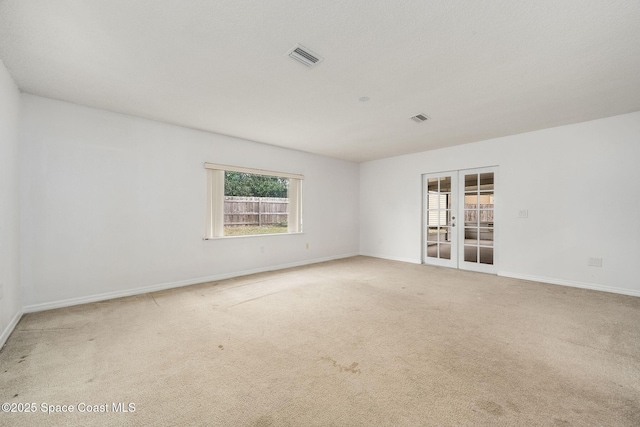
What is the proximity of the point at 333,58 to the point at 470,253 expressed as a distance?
4.71m

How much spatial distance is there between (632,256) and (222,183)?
6.01 m

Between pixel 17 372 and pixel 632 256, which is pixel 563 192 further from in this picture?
pixel 17 372

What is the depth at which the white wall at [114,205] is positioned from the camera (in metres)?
2.99

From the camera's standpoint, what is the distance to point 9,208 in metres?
2.52

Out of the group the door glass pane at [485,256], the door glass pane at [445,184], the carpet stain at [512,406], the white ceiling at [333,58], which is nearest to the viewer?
the carpet stain at [512,406]

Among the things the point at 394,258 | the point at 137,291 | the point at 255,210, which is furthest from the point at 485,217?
the point at 137,291

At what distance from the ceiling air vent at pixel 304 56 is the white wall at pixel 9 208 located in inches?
102

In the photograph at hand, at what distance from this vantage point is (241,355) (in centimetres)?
207

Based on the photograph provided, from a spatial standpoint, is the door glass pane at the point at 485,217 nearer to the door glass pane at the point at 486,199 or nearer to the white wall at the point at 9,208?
the door glass pane at the point at 486,199

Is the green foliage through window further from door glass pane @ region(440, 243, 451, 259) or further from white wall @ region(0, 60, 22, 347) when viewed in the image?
door glass pane @ region(440, 243, 451, 259)

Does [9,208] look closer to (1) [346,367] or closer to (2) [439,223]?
(1) [346,367]

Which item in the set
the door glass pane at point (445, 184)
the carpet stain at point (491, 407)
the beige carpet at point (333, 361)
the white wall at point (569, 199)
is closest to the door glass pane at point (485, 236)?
the white wall at point (569, 199)

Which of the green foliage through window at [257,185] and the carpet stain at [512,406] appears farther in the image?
the green foliage through window at [257,185]

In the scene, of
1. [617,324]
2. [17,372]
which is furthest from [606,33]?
[17,372]
